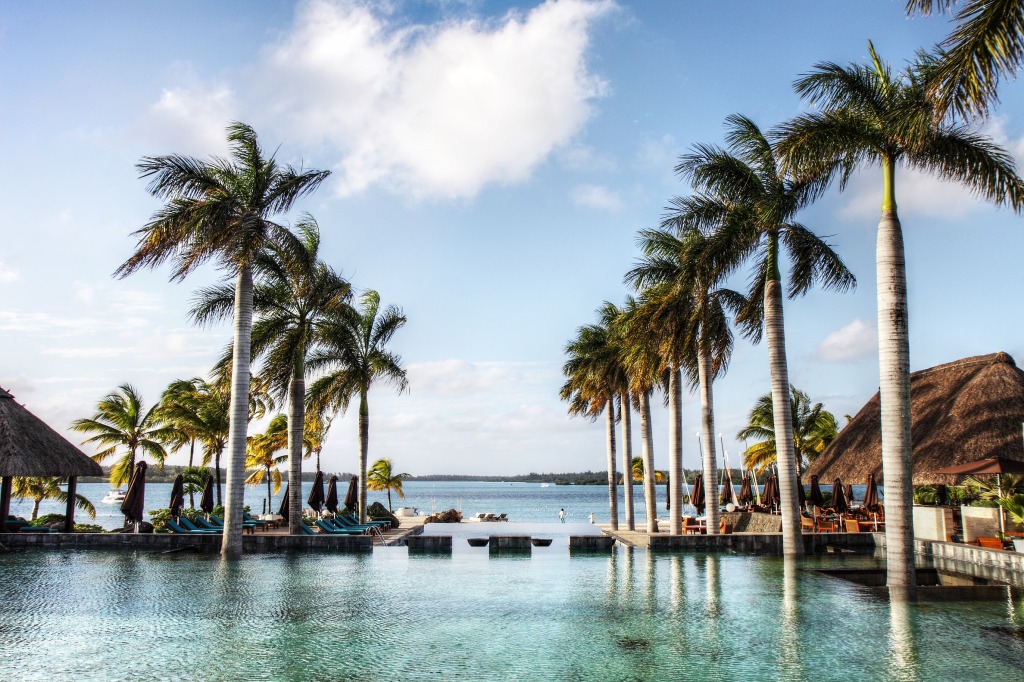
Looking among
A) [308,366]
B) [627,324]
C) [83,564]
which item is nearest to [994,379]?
[627,324]

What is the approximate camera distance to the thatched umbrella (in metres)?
21.6

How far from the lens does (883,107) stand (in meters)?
14.5

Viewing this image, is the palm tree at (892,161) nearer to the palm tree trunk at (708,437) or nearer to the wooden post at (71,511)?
the palm tree trunk at (708,437)

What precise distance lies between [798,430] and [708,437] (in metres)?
26.4

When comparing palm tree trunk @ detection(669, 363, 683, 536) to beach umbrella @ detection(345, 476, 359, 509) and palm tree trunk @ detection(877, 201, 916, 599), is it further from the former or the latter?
beach umbrella @ detection(345, 476, 359, 509)

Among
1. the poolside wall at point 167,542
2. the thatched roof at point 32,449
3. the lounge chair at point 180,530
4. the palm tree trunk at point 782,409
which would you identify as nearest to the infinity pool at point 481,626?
the palm tree trunk at point 782,409

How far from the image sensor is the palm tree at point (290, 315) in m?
22.5

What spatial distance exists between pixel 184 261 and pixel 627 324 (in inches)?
496

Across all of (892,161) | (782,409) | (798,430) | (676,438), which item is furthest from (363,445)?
(798,430)

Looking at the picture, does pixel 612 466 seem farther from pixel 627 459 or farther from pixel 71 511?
pixel 71 511

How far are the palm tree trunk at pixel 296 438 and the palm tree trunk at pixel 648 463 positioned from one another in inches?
429

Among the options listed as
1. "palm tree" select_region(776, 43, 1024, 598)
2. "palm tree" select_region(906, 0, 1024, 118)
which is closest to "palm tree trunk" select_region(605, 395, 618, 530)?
"palm tree" select_region(776, 43, 1024, 598)

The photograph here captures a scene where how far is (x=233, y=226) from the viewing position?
62.7 ft

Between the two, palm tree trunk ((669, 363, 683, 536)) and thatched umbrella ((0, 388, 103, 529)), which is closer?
thatched umbrella ((0, 388, 103, 529))
